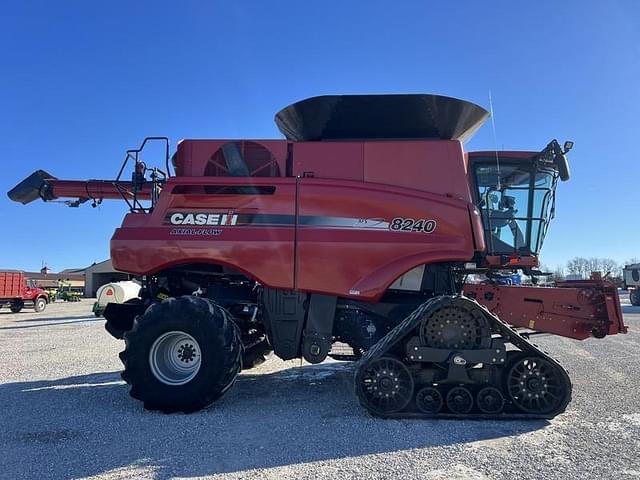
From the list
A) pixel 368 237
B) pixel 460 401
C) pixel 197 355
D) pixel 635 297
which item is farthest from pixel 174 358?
pixel 635 297

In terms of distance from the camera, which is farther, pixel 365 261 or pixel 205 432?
pixel 365 261

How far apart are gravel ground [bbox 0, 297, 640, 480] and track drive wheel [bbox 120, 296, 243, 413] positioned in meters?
0.23

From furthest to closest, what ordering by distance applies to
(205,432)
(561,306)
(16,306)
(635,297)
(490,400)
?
(635,297)
(16,306)
(561,306)
(490,400)
(205,432)

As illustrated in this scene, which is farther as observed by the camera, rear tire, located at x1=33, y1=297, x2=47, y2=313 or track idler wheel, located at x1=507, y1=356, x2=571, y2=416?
rear tire, located at x1=33, y1=297, x2=47, y2=313

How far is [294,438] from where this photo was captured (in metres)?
4.61

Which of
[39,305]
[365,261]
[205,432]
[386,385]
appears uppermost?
[365,261]

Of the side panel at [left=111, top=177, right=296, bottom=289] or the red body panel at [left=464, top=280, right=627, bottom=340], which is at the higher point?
the side panel at [left=111, top=177, right=296, bottom=289]

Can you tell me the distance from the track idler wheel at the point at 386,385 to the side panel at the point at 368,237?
91 cm

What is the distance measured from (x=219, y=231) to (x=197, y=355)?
154cm

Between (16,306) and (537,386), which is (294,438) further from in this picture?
(16,306)

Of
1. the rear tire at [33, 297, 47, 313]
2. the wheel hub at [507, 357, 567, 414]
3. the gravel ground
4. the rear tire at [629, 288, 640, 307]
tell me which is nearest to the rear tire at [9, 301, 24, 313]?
the rear tire at [33, 297, 47, 313]

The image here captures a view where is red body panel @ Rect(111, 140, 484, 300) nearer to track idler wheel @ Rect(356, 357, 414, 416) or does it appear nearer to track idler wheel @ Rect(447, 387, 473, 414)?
track idler wheel @ Rect(356, 357, 414, 416)

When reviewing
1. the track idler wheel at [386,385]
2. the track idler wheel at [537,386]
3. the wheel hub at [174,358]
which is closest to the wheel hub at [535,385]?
the track idler wheel at [537,386]

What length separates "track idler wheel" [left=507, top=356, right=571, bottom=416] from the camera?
5176 mm
